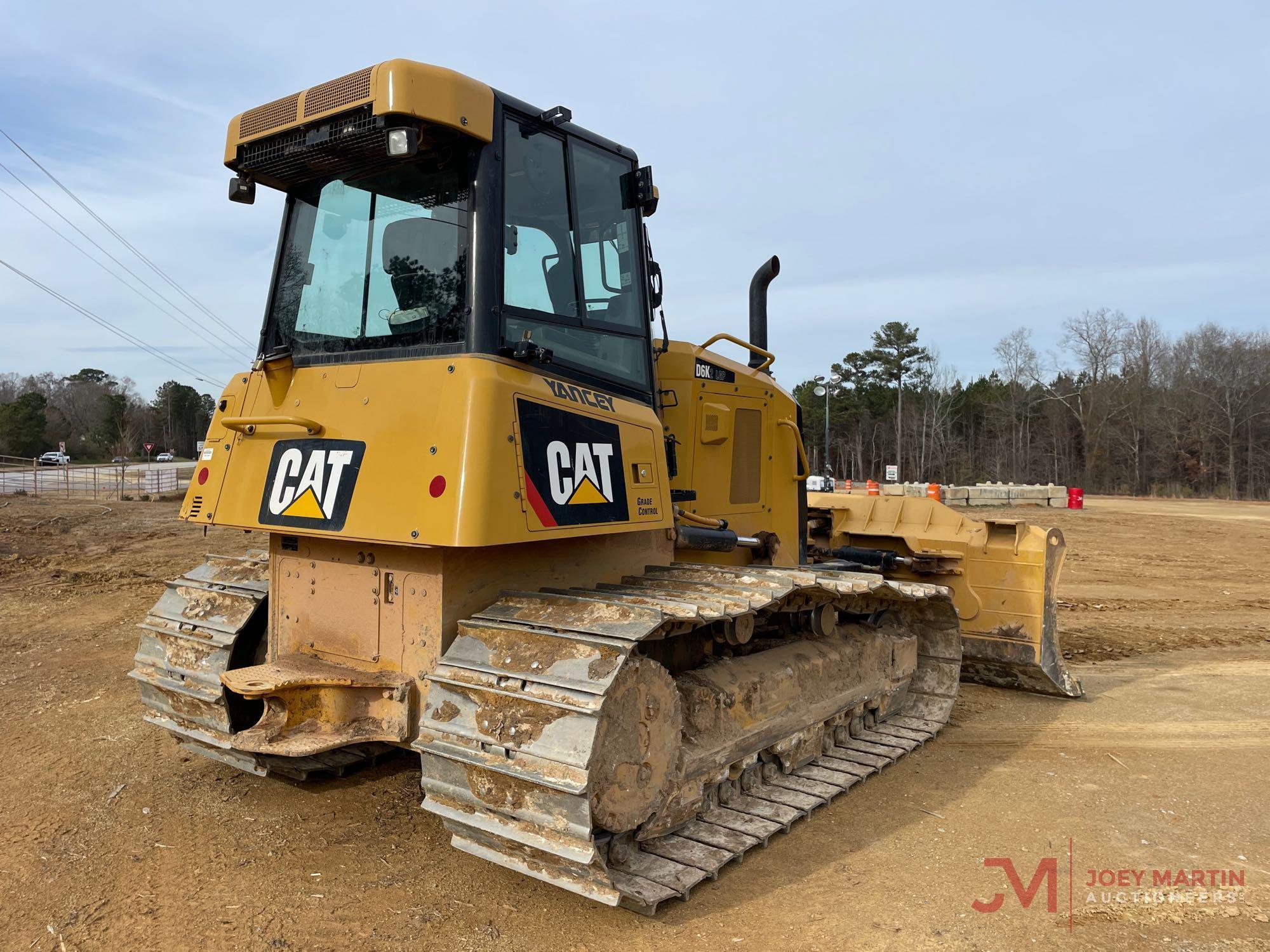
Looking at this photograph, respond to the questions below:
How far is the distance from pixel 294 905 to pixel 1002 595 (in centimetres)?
556

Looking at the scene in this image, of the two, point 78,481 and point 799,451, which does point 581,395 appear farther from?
point 78,481

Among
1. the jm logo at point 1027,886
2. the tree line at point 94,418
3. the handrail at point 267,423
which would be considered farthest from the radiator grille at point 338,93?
the tree line at point 94,418

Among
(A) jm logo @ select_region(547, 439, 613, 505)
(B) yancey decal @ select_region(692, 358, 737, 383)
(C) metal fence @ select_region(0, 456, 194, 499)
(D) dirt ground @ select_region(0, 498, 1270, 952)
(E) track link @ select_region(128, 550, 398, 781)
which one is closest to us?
(D) dirt ground @ select_region(0, 498, 1270, 952)

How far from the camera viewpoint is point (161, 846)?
4.18 metres

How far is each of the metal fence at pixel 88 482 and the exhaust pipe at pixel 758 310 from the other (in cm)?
2695

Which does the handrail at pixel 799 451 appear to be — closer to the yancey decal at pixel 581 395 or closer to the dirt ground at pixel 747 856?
the dirt ground at pixel 747 856

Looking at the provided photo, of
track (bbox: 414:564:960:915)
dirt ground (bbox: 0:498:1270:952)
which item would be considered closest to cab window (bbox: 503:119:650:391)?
track (bbox: 414:564:960:915)

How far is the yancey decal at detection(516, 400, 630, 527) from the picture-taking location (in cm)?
359

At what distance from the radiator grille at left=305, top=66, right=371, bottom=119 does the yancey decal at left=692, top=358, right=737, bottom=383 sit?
254 cm

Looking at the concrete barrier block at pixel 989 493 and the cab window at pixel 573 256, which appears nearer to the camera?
the cab window at pixel 573 256

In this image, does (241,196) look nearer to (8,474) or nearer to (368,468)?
(368,468)

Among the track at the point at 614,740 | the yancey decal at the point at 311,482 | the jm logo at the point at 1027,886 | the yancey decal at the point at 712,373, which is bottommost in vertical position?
the jm logo at the point at 1027,886

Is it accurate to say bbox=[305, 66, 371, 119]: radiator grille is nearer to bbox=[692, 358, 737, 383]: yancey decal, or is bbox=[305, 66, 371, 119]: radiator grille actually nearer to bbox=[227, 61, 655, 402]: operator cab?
bbox=[227, 61, 655, 402]: operator cab

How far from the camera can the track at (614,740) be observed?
3.11m
